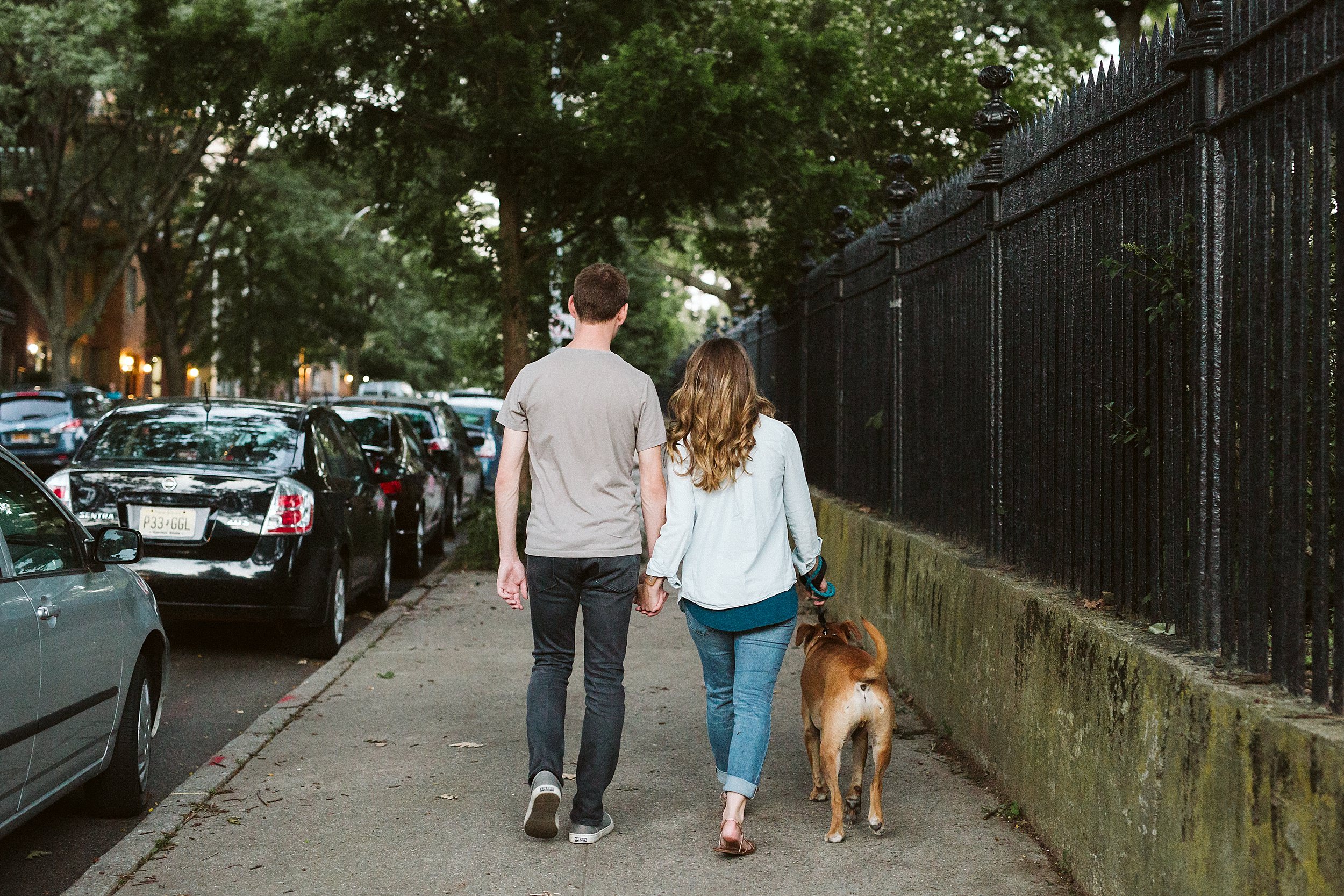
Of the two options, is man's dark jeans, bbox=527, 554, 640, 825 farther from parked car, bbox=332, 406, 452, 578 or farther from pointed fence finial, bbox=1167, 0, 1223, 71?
parked car, bbox=332, 406, 452, 578

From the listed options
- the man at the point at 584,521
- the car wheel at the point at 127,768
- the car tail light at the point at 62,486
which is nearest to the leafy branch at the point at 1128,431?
the man at the point at 584,521

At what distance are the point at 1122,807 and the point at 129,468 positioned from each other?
6.11m

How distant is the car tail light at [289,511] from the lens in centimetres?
805

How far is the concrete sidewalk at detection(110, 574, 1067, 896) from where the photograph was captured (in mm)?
A: 4461

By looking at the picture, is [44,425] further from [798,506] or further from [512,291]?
[798,506]

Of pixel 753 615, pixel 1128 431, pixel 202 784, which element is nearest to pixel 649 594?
pixel 753 615

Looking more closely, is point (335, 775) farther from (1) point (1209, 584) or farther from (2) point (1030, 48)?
(2) point (1030, 48)

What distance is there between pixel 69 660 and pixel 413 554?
8.22 metres

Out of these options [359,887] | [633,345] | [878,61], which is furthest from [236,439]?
[633,345]

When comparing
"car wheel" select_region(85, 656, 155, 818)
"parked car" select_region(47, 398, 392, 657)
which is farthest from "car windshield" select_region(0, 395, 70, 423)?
"car wheel" select_region(85, 656, 155, 818)

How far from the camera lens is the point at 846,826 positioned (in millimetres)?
5016

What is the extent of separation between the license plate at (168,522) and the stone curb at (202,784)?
3.58 feet

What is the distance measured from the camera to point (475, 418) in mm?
22219

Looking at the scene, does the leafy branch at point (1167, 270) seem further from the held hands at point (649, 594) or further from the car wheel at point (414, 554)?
the car wheel at point (414, 554)
